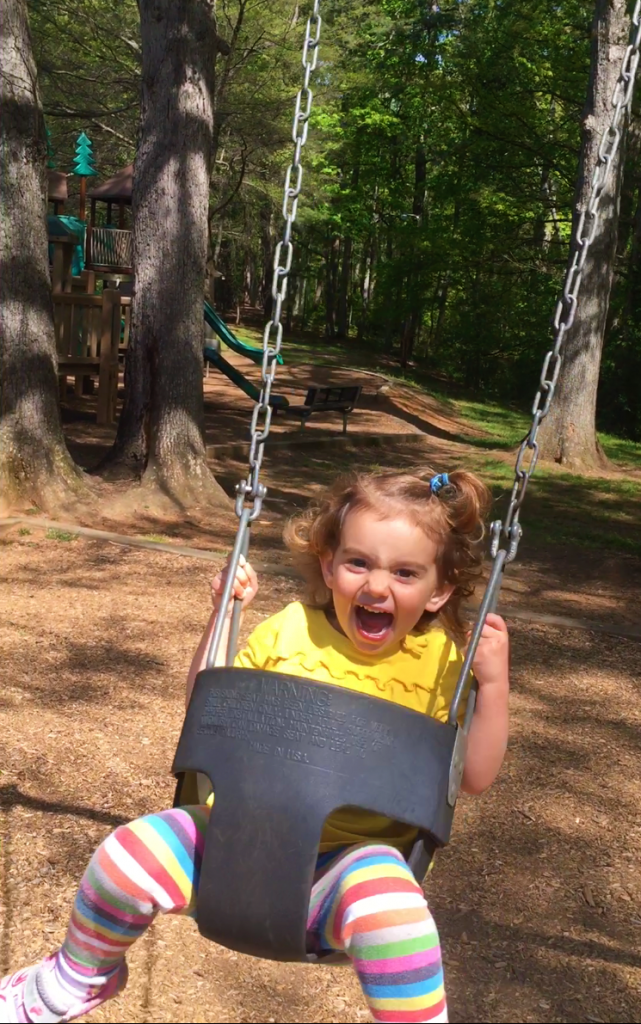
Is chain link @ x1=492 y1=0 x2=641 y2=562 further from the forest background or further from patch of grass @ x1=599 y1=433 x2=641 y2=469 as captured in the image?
the forest background

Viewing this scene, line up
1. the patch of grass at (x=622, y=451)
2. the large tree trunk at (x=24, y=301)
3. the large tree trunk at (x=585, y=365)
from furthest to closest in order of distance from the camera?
1. the patch of grass at (x=622, y=451)
2. the large tree trunk at (x=585, y=365)
3. the large tree trunk at (x=24, y=301)

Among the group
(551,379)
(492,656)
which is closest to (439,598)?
(492,656)

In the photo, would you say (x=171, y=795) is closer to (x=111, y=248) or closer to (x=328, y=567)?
(x=328, y=567)

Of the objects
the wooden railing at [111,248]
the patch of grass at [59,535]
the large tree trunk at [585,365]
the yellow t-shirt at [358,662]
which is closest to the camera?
the yellow t-shirt at [358,662]

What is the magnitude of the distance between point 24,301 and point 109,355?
5134 mm

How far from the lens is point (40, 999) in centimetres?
203

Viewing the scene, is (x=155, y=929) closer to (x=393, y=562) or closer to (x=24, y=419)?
(x=393, y=562)

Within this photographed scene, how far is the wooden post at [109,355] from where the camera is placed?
460 inches

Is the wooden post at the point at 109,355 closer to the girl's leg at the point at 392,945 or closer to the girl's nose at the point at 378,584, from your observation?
the girl's nose at the point at 378,584

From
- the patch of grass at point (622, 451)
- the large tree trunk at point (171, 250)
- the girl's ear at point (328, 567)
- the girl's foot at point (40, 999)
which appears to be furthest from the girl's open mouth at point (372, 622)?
the patch of grass at point (622, 451)

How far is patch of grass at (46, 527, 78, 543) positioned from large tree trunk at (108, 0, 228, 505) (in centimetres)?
109

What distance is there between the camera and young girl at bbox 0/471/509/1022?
1865mm

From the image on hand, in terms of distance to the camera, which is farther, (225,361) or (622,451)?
(225,361)

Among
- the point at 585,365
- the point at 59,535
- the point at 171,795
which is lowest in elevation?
the point at 59,535
